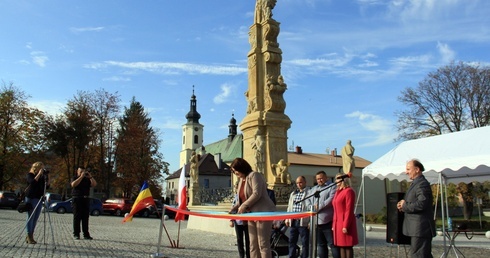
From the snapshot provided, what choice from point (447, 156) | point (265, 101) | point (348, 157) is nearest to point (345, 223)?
point (447, 156)

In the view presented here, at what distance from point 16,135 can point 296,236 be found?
38880 mm

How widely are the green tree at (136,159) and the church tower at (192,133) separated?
185 feet

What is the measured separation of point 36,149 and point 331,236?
39779 millimetres

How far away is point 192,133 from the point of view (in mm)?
106500

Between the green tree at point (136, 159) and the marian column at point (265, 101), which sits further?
the green tree at point (136, 159)

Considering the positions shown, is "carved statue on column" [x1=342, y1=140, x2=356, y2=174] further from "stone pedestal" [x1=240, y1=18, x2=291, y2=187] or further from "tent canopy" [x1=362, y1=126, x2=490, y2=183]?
"tent canopy" [x1=362, y1=126, x2=490, y2=183]

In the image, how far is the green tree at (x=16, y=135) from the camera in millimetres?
40250

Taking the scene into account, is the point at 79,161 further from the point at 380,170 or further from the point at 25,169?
the point at 380,170

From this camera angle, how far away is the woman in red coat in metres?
6.78

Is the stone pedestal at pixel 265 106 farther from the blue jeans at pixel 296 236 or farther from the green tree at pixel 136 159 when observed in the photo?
the green tree at pixel 136 159

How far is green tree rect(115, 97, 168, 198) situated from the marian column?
1128 inches

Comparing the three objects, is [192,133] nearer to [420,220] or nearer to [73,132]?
[73,132]

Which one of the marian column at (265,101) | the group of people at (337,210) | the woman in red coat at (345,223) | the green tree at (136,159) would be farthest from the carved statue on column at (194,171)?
the green tree at (136,159)

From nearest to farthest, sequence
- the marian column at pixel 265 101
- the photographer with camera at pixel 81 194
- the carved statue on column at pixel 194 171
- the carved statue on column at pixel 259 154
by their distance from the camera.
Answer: the photographer with camera at pixel 81 194 < the carved statue on column at pixel 259 154 < the marian column at pixel 265 101 < the carved statue on column at pixel 194 171
